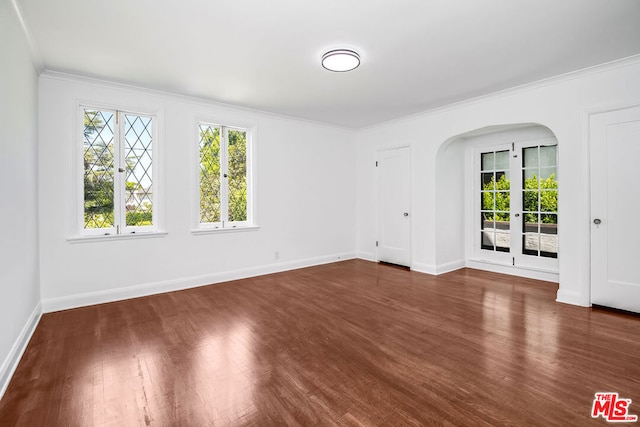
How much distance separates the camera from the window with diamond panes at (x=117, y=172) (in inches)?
Answer: 150

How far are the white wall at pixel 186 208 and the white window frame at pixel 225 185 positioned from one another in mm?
73

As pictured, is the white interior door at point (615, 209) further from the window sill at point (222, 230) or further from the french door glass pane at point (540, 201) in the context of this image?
the window sill at point (222, 230)

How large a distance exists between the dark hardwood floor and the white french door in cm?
109

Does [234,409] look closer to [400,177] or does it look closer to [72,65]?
[72,65]

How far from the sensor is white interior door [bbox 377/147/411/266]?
556 centimetres

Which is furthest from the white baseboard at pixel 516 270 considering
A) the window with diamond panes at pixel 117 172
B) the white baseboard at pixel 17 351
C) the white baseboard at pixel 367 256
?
the white baseboard at pixel 17 351

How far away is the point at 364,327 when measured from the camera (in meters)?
3.04

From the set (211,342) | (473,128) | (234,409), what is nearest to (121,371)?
(211,342)

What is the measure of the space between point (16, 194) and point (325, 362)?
2844 mm

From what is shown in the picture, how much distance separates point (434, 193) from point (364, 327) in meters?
2.87

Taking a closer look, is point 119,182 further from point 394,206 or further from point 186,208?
point 394,206

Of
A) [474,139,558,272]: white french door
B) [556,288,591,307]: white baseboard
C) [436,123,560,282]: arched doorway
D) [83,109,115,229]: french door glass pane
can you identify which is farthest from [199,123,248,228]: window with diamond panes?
[556,288,591,307]: white baseboard

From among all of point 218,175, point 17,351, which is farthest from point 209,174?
point 17,351

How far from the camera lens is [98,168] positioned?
12.6 ft
